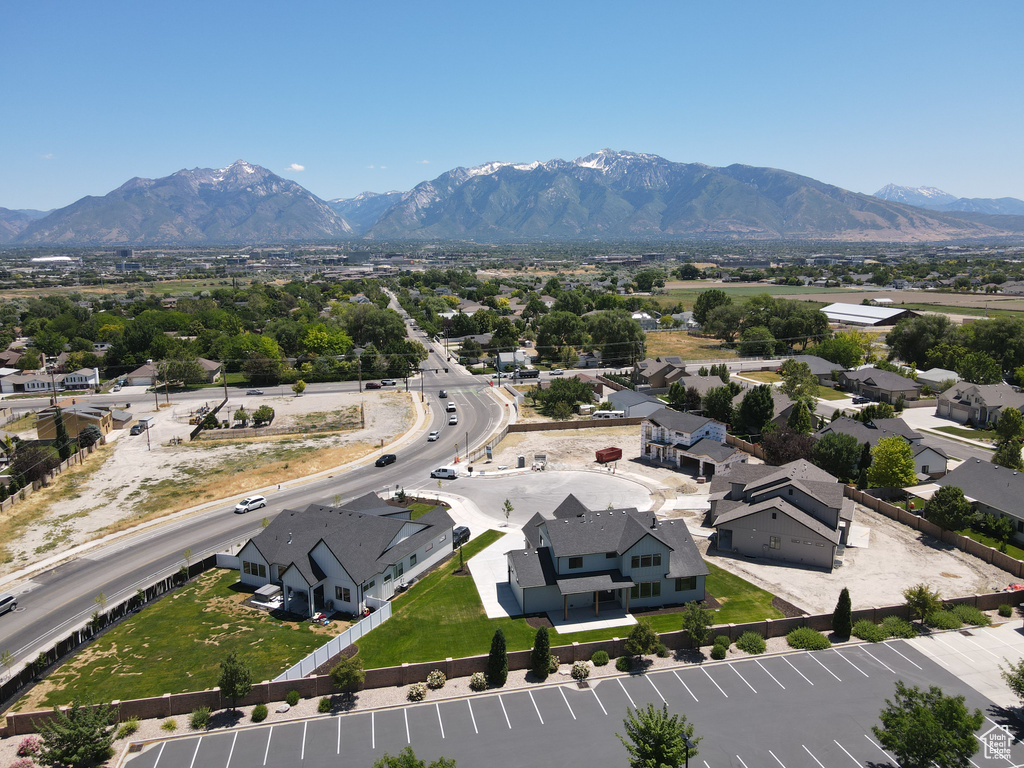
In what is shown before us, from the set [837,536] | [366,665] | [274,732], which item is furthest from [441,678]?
[837,536]

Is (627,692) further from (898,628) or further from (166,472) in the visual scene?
(166,472)

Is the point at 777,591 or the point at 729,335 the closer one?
the point at 777,591

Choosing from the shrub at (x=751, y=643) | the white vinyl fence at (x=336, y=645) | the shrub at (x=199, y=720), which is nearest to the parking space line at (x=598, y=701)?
the shrub at (x=751, y=643)

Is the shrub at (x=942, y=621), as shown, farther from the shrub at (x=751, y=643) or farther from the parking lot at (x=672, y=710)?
the shrub at (x=751, y=643)

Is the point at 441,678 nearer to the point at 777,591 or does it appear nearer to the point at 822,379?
the point at 777,591

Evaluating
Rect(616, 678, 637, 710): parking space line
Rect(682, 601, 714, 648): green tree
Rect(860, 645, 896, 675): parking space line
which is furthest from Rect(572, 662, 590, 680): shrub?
Rect(860, 645, 896, 675): parking space line

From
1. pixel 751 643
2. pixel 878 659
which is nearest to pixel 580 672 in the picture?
pixel 751 643

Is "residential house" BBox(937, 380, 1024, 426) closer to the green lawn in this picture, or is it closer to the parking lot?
the parking lot
